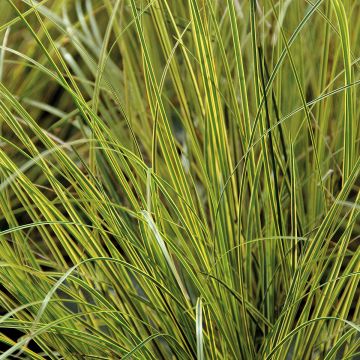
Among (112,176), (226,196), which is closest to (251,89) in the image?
(112,176)

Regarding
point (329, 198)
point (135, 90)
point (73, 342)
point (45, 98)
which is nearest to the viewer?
point (73, 342)

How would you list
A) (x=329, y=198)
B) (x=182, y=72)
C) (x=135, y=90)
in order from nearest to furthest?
(x=329, y=198) < (x=135, y=90) < (x=182, y=72)

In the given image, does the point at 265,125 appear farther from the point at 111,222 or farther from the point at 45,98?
the point at 45,98

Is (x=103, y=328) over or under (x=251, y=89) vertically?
under

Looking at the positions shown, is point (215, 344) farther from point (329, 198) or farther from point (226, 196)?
point (329, 198)

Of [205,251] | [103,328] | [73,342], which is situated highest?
[205,251]

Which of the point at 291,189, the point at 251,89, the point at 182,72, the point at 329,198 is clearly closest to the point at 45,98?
the point at 182,72

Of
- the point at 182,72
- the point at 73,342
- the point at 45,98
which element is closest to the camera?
the point at 73,342

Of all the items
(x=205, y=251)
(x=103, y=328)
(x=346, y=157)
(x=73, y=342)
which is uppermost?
(x=346, y=157)

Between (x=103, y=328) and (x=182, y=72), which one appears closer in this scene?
(x=103, y=328)
